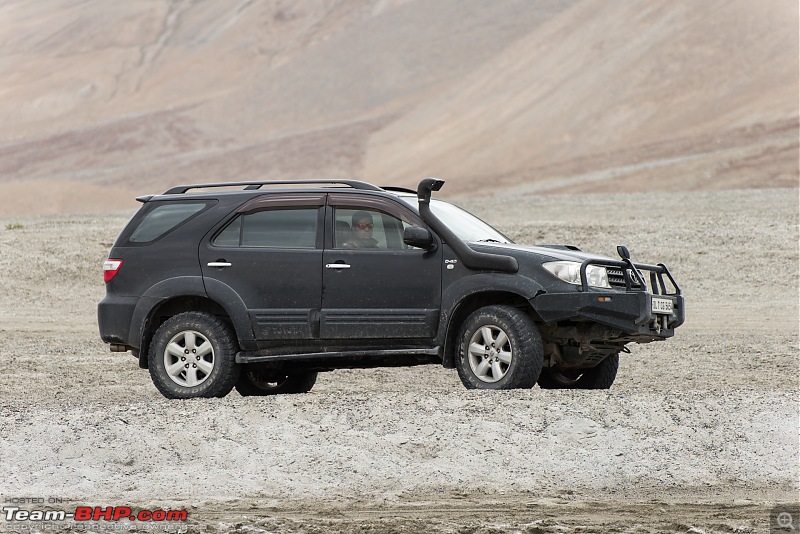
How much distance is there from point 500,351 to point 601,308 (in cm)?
83

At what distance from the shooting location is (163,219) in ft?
33.8

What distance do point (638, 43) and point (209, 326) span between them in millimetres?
68362

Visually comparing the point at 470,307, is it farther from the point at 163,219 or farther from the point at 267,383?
the point at 163,219

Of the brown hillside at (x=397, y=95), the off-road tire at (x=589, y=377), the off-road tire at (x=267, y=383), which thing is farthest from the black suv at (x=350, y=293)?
the brown hillside at (x=397, y=95)

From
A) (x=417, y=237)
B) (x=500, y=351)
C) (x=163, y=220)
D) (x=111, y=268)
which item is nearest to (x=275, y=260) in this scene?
(x=163, y=220)

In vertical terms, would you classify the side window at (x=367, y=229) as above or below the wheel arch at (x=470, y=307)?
above

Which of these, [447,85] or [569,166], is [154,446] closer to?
[569,166]

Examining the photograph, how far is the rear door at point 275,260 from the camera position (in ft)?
32.1

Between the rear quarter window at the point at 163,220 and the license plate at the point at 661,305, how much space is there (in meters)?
3.72

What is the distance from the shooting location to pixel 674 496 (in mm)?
7441

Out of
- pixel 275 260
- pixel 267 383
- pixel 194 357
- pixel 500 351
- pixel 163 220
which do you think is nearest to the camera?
pixel 500 351

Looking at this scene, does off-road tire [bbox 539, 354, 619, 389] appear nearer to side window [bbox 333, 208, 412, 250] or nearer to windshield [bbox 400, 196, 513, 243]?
windshield [bbox 400, 196, 513, 243]

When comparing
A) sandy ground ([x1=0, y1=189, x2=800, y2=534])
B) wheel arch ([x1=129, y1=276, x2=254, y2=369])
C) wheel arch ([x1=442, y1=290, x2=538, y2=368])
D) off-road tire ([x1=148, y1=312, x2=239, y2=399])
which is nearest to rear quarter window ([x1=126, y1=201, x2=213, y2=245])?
wheel arch ([x1=129, y1=276, x2=254, y2=369])

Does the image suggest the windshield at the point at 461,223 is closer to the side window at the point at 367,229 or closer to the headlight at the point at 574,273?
the side window at the point at 367,229
